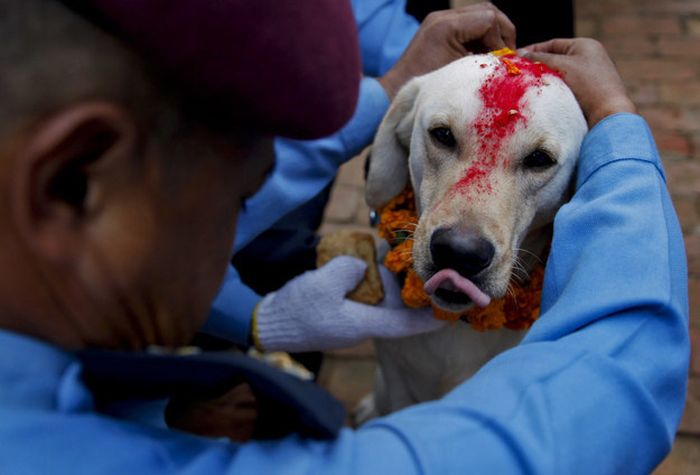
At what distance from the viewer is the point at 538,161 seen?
1322 mm

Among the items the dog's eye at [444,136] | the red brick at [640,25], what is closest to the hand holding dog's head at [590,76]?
the dog's eye at [444,136]

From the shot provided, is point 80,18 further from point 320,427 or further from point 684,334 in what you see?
point 684,334

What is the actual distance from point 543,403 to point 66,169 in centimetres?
52

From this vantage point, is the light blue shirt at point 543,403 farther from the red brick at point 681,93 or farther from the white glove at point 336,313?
the red brick at point 681,93

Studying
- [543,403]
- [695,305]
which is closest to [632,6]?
[695,305]

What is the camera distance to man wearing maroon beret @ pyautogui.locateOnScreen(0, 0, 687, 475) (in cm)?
51

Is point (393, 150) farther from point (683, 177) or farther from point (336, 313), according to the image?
point (683, 177)

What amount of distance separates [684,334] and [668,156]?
8.89 ft

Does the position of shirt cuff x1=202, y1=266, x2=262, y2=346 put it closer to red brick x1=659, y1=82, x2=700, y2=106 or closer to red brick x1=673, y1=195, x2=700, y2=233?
red brick x1=673, y1=195, x2=700, y2=233

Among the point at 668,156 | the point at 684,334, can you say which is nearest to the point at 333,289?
the point at 684,334

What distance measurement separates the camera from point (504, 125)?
128cm

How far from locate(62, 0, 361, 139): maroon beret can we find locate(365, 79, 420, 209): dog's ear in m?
0.88

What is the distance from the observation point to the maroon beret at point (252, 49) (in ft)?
1.68

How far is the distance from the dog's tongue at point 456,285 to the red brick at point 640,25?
11.6 feet
